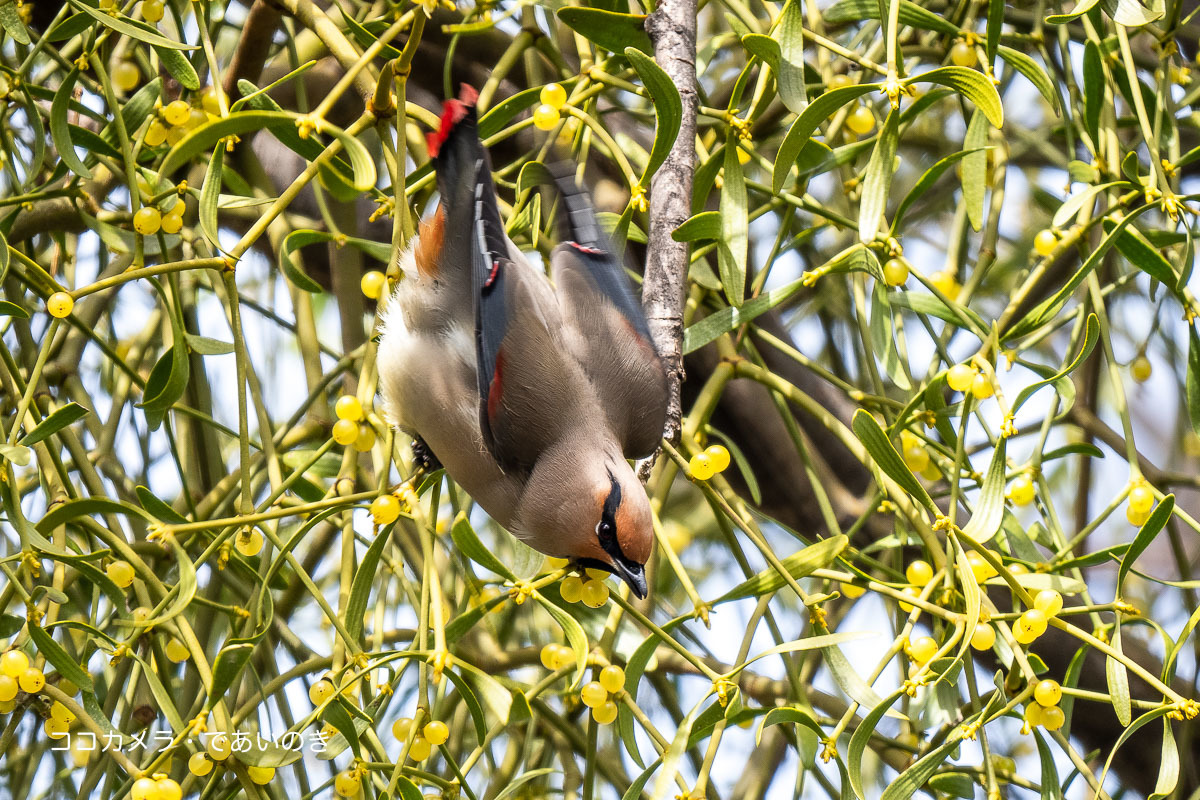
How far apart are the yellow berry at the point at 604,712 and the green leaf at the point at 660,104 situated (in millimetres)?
629

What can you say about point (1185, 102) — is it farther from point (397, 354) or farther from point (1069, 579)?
point (397, 354)

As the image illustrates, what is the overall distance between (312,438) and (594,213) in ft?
1.84

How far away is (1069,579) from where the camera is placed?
146 centimetres

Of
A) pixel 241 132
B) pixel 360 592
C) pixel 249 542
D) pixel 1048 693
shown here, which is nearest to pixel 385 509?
pixel 360 592

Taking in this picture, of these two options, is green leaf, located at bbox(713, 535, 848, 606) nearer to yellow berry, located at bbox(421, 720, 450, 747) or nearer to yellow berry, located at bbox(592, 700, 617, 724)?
yellow berry, located at bbox(592, 700, 617, 724)

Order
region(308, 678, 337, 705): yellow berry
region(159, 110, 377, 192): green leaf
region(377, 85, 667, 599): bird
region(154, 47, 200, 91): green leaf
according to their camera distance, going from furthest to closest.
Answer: region(377, 85, 667, 599): bird, region(154, 47, 200, 91): green leaf, region(308, 678, 337, 705): yellow berry, region(159, 110, 377, 192): green leaf

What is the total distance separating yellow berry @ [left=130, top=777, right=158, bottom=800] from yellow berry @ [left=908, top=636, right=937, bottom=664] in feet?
2.72

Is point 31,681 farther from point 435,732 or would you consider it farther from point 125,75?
point 125,75

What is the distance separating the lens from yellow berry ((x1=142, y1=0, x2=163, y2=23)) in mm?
1692

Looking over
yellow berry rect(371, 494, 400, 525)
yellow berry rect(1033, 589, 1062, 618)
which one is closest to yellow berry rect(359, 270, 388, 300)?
yellow berry rect(371, 494, 400, 525)

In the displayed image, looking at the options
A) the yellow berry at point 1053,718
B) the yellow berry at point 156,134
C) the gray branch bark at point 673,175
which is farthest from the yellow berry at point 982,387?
the yellow berry at point 156,134

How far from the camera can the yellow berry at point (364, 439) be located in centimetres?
158

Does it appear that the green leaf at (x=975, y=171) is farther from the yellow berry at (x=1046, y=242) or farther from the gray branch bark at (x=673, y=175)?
the gray branch bark at (x=673, y=175)

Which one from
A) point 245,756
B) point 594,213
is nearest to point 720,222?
point 594,213
